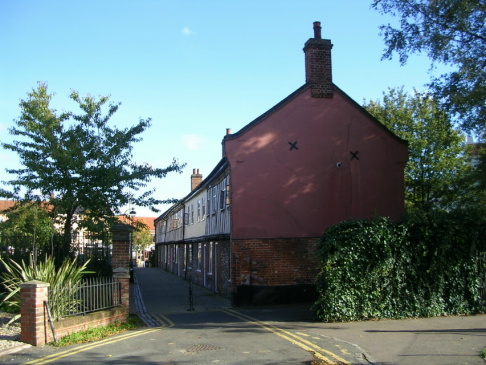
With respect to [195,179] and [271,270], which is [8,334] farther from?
[195,179]

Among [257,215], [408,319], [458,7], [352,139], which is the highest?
[458,7]

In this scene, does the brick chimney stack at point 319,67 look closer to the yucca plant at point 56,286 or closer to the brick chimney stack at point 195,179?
the yucca plant at point 56,286

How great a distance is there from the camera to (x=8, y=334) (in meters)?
11.0

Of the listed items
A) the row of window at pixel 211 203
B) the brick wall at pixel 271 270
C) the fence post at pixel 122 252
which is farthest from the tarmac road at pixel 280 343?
the row of window at pixel 211 203

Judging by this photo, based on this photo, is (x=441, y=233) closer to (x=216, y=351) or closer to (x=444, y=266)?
(x=444, y=266)

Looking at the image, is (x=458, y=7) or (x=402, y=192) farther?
(x=402, y=192)

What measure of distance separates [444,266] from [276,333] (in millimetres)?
5539

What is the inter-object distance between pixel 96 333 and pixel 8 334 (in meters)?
1.87

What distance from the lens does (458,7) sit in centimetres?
1609

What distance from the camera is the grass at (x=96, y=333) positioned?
1051 cm

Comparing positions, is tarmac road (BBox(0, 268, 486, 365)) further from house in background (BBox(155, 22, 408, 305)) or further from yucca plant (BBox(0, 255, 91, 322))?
house in background (BBox(155, 22, 408, 305))

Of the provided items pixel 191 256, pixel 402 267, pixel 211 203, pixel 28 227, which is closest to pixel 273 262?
pixel 402 267

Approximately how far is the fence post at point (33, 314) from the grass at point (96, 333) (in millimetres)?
363

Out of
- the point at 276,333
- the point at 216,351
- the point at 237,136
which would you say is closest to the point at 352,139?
the point at 237,136
